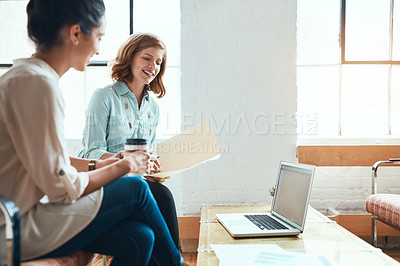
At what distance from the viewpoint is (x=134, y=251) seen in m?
1.17

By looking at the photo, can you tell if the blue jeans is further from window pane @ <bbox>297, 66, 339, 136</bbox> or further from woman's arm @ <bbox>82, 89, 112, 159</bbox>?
window pane @ <bbox>297, 66, 339, 136</bbox>

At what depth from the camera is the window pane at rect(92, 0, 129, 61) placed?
123 inches

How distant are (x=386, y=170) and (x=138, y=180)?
95.8 inches

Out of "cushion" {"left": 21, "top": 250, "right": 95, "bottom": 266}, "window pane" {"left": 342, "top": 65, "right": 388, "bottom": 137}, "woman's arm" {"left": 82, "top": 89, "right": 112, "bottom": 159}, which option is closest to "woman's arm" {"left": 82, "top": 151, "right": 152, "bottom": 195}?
"cushion" {"left": 21, "top": 250, "right": 95, "bottom": 266}

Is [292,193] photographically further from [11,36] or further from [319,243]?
[11,36]

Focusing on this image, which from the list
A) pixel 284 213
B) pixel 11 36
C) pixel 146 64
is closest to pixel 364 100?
pixel 284 213

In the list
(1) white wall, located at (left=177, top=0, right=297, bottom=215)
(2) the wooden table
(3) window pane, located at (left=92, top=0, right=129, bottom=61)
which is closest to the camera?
(2) the wooden table

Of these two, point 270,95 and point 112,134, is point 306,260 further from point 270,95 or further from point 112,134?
point 270,95

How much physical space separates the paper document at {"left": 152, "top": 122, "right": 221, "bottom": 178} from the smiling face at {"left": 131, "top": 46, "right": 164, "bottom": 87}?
42 centimetres

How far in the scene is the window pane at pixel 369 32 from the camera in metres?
3.04

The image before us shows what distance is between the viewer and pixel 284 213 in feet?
5.91

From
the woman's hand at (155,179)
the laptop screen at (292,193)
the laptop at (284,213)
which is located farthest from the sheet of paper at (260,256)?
the woman's hand at (155,179)

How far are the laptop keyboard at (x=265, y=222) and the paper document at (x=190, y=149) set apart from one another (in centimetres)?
37

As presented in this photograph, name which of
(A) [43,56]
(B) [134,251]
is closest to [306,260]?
(B) [134,251]
